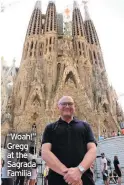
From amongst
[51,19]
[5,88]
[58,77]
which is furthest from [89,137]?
[51,19]

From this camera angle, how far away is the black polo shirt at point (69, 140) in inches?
42.5

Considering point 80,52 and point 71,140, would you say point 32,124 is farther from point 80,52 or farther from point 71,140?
point 71,140

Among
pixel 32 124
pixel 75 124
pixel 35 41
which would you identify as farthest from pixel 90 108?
pixel 75 124

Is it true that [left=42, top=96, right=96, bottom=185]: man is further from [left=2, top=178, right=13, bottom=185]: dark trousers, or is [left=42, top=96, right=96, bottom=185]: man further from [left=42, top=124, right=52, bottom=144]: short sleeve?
[left=2, top=178, right=13, bottom=185]: dark trousers

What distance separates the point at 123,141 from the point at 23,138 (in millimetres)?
4987

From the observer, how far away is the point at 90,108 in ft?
49.1

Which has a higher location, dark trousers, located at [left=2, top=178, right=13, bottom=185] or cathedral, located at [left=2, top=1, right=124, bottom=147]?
cathedral, located at [left=2, top=1, right=124, bottom=147]

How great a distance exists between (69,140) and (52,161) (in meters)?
0.12

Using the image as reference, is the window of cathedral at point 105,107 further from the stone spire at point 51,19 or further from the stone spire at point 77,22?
the stone spire at point 51,19

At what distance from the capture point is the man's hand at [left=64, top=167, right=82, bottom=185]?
3.23 ft

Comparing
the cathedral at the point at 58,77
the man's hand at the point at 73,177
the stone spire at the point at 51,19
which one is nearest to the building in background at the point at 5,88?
the cathedral at the point at 58,77

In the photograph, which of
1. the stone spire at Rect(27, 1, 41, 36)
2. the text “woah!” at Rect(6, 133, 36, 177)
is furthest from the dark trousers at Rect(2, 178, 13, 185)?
the stone spire at Rect(27, 1, 41, 36)

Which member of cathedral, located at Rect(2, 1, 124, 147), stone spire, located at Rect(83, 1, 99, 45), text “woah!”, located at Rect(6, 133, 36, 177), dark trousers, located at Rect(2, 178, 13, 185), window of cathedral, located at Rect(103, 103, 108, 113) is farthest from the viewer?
stone spire, located at Rect(83, 1, 99, 45)

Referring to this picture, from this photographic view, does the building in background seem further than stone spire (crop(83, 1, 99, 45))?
No
